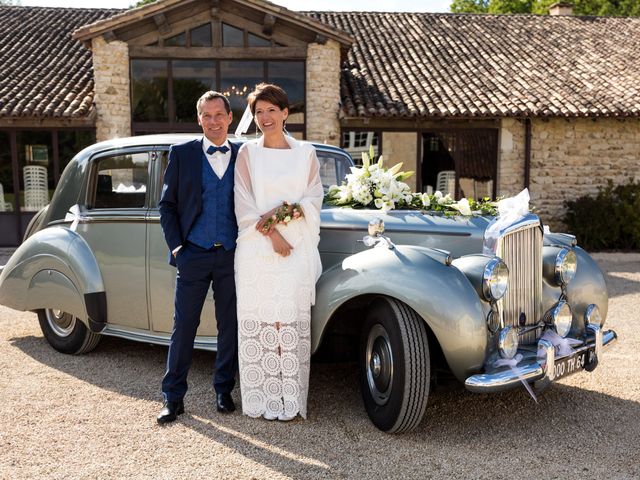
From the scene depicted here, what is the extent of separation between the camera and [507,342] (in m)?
3.26

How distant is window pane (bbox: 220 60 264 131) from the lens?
514 inches

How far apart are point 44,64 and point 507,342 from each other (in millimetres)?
13973

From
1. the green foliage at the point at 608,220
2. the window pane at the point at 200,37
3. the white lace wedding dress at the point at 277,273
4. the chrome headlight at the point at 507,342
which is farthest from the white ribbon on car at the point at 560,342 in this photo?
the window pane at the point at 200,37

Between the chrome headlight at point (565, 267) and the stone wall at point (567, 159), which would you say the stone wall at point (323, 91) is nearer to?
the stone wall at point (567, 159)

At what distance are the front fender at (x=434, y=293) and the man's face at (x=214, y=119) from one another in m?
1.09

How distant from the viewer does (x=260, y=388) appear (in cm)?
368

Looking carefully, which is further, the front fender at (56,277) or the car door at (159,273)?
the front fender at (56,277)

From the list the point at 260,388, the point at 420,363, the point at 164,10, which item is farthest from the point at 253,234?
the point at 164,10

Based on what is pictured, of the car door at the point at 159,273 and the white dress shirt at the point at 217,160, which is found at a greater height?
the white dress shirt at the point at 217,160

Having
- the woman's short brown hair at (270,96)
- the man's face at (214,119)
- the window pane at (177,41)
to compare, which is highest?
the window pane at (177,41)

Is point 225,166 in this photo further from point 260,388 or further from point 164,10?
point 164,10

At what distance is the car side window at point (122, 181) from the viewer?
451cm

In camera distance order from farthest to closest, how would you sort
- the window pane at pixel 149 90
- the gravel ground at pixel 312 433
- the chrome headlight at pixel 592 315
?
the window pane at pixel 149 90
the chrome headlight at pixel 592 315
the gravel ground at pixel 312 433

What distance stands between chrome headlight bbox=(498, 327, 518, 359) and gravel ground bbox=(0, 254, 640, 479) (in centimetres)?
51
